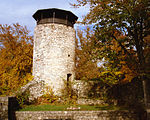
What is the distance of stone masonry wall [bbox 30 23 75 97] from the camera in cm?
1159

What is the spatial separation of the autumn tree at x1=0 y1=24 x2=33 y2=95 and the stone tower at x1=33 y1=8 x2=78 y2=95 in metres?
3.34

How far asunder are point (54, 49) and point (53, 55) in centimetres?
51

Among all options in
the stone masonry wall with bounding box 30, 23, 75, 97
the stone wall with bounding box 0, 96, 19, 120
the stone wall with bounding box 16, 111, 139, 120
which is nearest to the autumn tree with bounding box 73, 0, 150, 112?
the stone wall with bounding box 16, 111, 139, 120

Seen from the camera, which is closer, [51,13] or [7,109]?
[7,109]

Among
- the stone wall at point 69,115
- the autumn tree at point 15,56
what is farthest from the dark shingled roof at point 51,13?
the stone wall at point 69,115

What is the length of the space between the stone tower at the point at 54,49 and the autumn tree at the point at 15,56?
3.34 meters

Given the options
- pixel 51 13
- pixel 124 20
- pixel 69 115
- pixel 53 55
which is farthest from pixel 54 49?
pixel 124 20

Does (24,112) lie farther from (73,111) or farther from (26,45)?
(26,45)

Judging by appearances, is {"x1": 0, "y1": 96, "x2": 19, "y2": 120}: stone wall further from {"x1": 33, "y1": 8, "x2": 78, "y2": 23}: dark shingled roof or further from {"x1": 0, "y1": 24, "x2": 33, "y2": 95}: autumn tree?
{"x1": 33, "y1": 8, "x2": 78, "y2": 23}: dark shingled roof

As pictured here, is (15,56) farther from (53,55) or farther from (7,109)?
(7,109)

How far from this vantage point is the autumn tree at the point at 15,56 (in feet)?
46.1

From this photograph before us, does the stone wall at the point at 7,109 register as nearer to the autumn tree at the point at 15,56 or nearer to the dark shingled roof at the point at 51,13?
the autumn tree at the point at 15,56

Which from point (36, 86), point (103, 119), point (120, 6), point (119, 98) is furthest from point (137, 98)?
point (36, 86)

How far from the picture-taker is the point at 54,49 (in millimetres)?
11852
